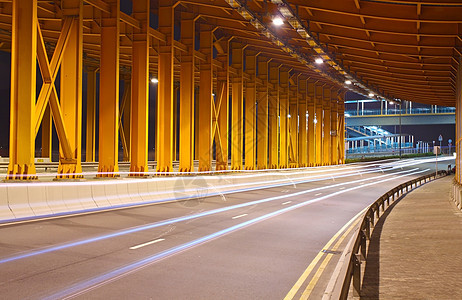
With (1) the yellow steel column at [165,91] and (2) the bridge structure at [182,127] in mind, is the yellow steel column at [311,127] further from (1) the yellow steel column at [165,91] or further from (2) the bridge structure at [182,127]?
(1) the yellow steel column at [165,91]

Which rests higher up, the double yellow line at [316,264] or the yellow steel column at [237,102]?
the yellow steel column at [237,102]

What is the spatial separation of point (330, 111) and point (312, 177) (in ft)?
63.4

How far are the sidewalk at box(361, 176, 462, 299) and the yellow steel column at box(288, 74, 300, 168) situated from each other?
36639mm

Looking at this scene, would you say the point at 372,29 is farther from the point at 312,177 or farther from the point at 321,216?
the point at 312,177

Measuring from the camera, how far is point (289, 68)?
52031mm

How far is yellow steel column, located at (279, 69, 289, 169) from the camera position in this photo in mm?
51500

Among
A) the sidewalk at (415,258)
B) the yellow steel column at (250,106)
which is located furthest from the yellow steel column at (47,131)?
the sidewalk at (415,258)

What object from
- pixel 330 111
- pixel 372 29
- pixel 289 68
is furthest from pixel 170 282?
pixel 330 111

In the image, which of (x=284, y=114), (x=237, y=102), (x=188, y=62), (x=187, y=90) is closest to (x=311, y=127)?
(x=284, y=114)

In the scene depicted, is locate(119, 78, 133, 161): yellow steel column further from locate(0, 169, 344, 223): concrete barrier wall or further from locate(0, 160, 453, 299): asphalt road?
locate(0, 160, 453, 299): asphalt road

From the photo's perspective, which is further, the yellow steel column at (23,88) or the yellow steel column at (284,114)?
the yellow steel column at (284,114)

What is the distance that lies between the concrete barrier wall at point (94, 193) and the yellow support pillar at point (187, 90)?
3375 mm

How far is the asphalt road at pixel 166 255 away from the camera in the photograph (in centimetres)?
734

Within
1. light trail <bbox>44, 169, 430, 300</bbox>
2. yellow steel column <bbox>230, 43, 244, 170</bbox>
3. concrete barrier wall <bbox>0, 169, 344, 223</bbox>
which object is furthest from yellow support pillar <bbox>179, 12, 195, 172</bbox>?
light trail <bbox>44, 169, 430, 300</bbox>
